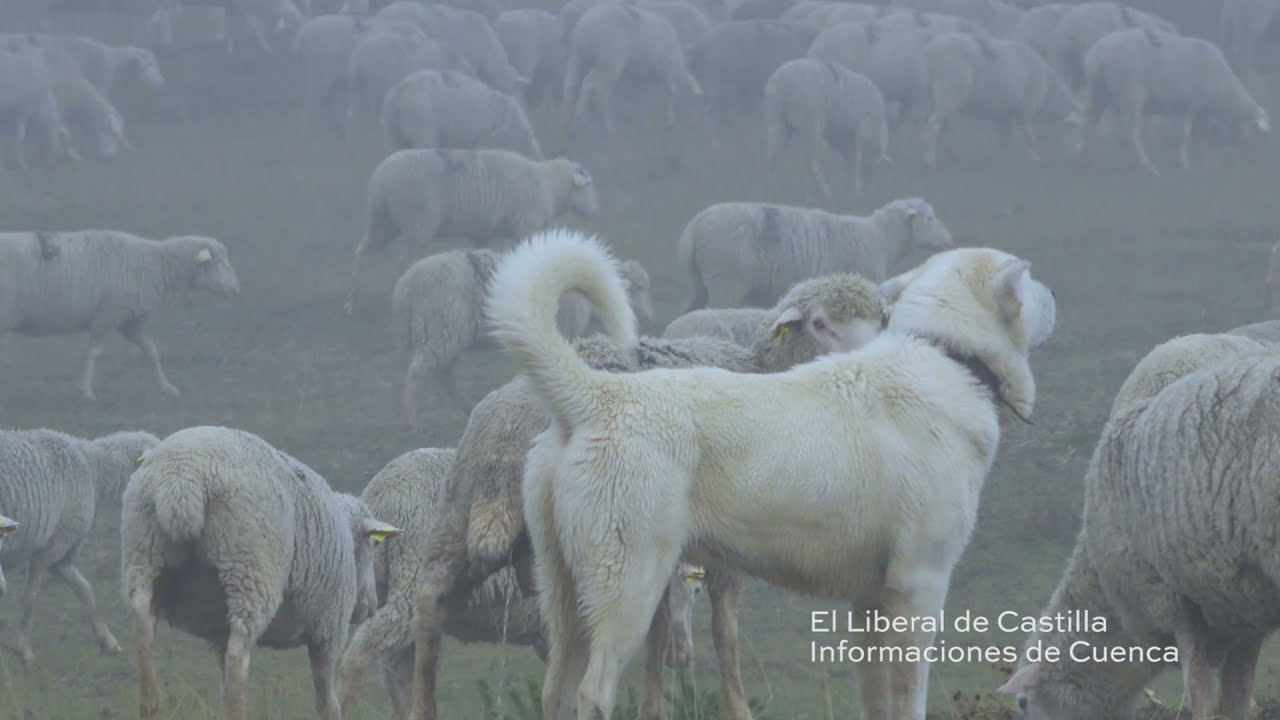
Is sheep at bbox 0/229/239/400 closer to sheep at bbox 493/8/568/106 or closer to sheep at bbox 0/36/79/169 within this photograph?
sheep at bbox 0/36/79/169

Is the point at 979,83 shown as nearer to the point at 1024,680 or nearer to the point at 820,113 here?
the point at 820,113

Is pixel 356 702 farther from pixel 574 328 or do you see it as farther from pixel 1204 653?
pixel 574 328

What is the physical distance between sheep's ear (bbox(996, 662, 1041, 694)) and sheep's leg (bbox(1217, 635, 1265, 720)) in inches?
23.7

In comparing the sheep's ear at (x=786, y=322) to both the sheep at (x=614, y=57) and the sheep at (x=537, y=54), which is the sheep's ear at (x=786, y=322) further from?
the sheep at (x=537, y=54)

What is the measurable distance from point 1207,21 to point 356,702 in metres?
29.1

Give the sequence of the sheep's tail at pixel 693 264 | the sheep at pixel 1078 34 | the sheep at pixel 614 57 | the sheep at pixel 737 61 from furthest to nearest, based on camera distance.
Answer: the sheep at pixel 1078 34 → the sheep at pixel 737 61 → the sheep at pixel 614 57 → the sheep's tail at pixel 693 264

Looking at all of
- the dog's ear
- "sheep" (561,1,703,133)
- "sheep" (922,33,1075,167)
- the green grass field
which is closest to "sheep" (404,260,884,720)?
the green grass field


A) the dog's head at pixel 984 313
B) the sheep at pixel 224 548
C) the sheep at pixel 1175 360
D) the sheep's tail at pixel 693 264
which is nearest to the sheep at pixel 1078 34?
the sheep's tail at pixel 693 264

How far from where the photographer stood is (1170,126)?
93.0ft

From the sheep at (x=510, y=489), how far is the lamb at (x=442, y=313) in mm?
8781

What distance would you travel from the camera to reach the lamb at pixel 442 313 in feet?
53.2

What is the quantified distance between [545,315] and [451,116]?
19880 millimetres

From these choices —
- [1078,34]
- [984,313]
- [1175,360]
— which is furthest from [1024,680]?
[1078,34]

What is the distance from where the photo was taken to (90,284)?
17.2m
